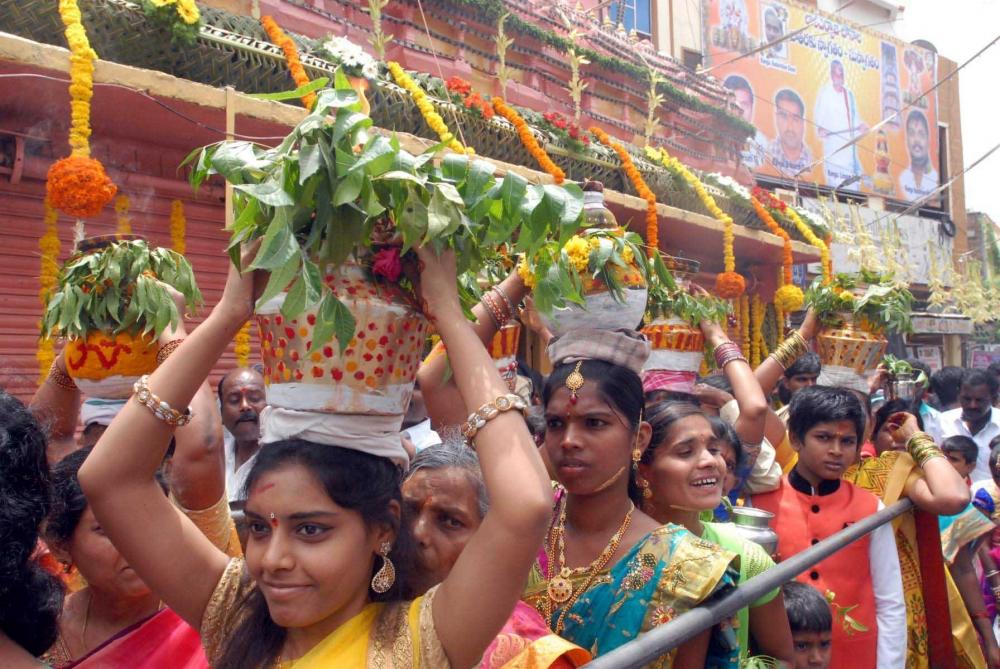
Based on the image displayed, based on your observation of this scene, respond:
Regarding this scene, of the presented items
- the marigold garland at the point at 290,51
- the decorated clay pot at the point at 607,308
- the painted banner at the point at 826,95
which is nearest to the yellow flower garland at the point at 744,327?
the marigold garland at the point at 290,51

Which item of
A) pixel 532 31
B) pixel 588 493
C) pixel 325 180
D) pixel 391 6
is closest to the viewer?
pixel 325 180

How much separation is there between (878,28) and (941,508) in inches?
912

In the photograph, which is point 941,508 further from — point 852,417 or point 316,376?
point 316,376

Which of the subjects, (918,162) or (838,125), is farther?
(918,162)

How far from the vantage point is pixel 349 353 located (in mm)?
1547

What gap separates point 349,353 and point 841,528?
263 centimetres

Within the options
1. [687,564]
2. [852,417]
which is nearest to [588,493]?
[687,564]

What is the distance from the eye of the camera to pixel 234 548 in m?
2.19

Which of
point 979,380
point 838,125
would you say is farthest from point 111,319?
point 838,125

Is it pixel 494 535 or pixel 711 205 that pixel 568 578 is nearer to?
pixel 494 535

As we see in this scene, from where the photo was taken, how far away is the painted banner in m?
18.3

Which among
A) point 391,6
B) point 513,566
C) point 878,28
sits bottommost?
point 513,566

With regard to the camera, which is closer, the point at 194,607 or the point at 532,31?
the point at 194,607

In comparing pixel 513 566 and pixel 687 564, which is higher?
pixel 513 566
